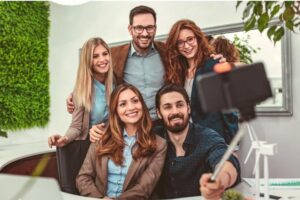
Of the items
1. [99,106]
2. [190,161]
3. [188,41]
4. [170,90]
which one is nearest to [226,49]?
[188,41]

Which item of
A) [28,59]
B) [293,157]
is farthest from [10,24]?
[293,157]

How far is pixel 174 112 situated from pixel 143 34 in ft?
1.31

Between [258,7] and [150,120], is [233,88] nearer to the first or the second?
[258,7]

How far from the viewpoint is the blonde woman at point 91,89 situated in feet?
5.45

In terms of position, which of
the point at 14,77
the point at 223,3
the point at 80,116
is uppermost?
the point at 223,3

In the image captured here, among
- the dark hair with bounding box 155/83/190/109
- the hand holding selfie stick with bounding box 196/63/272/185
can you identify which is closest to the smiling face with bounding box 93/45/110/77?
the dark hair with bounding box 155/83/190/109

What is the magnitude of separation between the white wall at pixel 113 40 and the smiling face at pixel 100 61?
10cm

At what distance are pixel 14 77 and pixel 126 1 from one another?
81cm

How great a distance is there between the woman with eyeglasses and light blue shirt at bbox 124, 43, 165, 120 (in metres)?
0.05

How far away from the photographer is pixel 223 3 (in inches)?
67.2

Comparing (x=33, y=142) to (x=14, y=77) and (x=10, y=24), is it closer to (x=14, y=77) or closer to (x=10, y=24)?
(x=14, y=77)

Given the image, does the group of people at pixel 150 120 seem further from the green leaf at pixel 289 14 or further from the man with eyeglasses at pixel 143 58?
the green leaf at pixel 289 14

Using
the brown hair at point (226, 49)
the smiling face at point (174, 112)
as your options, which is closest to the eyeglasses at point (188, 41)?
the brown hair at point (226, 49)

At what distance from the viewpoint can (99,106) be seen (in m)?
1.66
